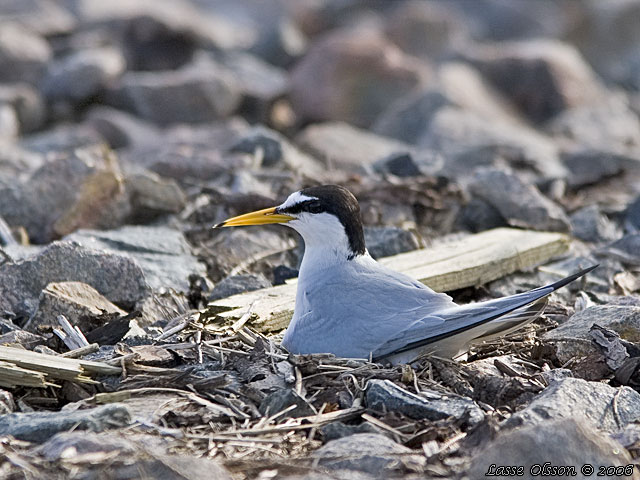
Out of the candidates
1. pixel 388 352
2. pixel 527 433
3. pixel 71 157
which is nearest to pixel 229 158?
pixel 71 157

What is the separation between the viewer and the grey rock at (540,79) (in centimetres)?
1405

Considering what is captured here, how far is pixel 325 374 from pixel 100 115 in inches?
358

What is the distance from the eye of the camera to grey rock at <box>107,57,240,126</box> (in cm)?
1317

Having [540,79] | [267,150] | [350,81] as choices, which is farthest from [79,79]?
[540,79]

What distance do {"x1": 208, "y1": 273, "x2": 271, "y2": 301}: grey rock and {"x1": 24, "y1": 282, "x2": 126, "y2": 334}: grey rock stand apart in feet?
2.48

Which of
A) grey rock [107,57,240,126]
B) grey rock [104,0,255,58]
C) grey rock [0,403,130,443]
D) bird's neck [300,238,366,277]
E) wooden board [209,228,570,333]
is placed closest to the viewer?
grey rock [0,403,130,443]

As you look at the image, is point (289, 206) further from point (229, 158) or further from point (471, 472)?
point (229, 158)

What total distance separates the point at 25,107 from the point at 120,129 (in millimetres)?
1786

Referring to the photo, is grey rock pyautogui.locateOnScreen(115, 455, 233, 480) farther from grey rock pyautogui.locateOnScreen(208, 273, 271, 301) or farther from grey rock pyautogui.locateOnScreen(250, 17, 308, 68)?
grey rock pyautogui.locateOnScreen(250, 17, 308, 68)

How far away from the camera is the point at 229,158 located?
8.51m

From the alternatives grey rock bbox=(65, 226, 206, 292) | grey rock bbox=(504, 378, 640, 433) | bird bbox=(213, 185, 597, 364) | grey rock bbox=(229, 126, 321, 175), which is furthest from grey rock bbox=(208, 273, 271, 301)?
grey rock bbox=(229, 126, 321, 175)

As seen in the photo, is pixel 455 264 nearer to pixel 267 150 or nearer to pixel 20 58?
pixel 267 150

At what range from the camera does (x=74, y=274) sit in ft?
17.9

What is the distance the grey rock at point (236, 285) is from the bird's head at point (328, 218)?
1.98 ft
